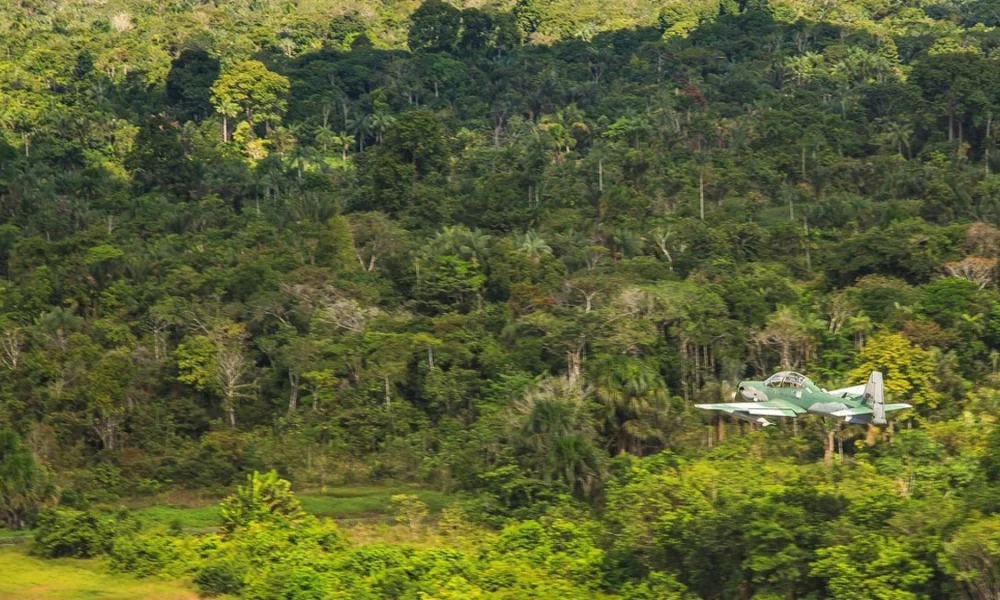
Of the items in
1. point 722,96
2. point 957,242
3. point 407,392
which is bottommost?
point 407,392

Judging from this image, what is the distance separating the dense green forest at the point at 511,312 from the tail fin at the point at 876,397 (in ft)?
7.28

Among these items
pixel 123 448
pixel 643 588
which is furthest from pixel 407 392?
pixel 643 588

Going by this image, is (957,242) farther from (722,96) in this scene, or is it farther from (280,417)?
(722,96)

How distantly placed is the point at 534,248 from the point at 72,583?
103 ft

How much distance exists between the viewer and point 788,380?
43.4m

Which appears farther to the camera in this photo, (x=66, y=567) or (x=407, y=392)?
(x=407, y=392)

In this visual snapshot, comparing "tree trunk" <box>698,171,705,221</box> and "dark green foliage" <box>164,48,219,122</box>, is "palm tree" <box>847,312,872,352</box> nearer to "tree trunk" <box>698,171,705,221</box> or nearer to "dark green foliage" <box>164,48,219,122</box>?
"tree trunk" <box>698,171,705,221</box>

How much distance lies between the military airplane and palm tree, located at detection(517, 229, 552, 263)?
88.5ft

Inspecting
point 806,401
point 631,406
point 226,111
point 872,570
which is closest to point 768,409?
point 806,401

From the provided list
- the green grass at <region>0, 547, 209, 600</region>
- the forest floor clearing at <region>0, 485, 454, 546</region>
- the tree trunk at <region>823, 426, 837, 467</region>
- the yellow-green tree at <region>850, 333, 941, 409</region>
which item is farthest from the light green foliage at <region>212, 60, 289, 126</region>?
the tree trunk at <region>823, 426, 837, 467</region>

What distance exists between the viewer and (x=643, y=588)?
135ft

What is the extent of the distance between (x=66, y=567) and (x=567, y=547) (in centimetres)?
1444

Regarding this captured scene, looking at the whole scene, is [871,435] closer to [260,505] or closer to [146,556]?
[260,505]

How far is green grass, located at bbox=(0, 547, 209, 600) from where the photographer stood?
4347 centimetres
